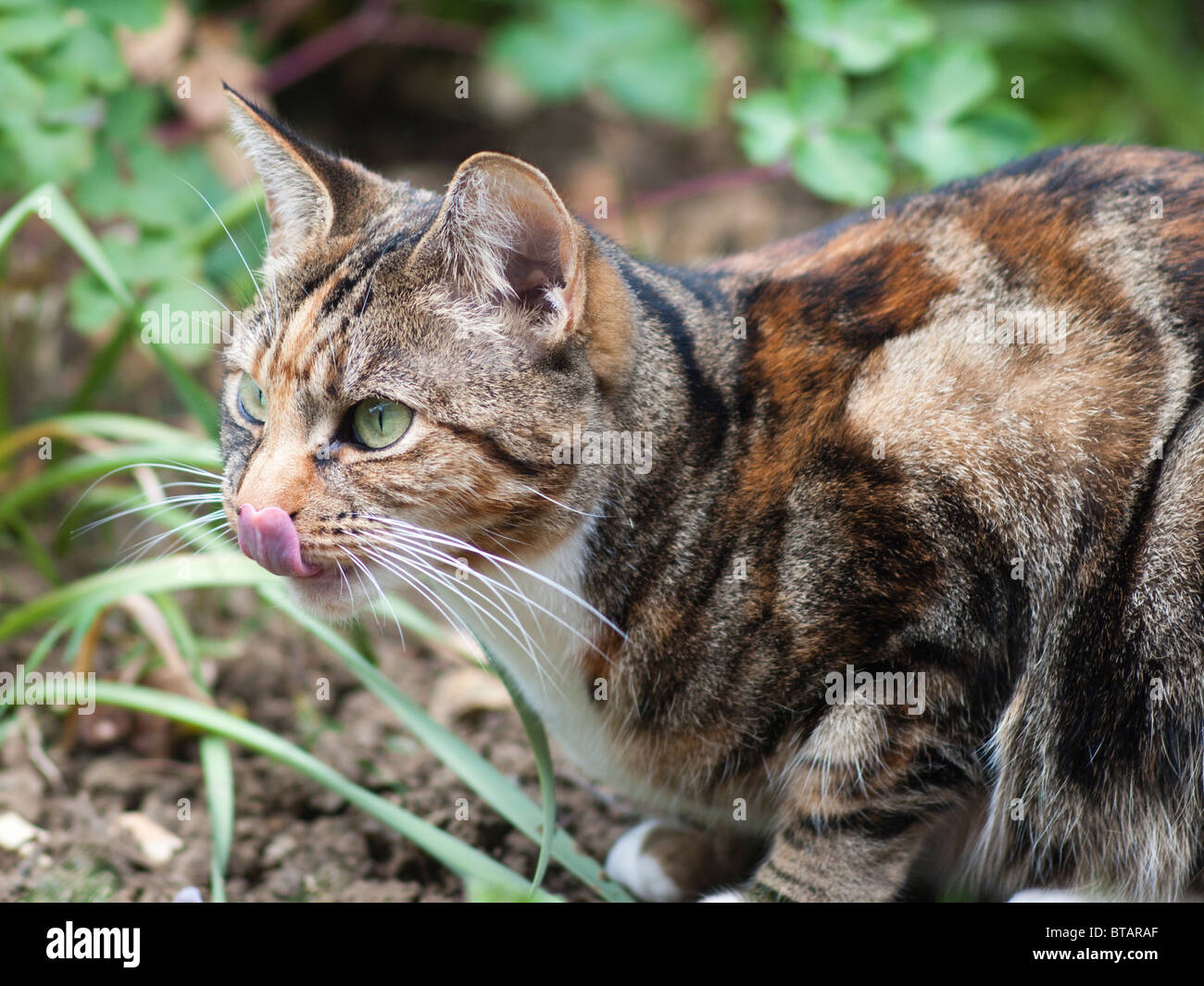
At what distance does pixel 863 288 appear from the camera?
8.01ft

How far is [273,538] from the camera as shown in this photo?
209 centimetres

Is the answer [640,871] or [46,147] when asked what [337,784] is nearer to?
[640,871]

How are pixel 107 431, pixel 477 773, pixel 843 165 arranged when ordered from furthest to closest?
pixel 843 165, pixel 107 431, pixel 477 773

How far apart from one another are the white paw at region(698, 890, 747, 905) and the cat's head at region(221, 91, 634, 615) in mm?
796

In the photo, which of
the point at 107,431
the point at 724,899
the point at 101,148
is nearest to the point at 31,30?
the point at 101,148

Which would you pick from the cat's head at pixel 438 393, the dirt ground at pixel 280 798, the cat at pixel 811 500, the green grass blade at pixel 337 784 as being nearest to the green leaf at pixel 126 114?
the cat at pixel 811 500

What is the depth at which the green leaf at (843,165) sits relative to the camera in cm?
341

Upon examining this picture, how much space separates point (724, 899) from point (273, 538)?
3.79 ft

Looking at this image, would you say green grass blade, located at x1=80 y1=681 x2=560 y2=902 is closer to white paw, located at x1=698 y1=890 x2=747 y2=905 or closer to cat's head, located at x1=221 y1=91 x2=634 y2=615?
white paw, located at x1=698 y1=890 x2=747 y2=905

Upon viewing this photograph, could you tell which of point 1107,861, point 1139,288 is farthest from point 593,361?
point 1107,861

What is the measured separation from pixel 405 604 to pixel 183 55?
7.89 ft

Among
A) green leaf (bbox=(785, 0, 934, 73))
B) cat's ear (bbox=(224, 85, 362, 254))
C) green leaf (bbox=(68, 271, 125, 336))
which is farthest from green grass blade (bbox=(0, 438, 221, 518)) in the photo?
green leaf (bbox=(785, 0, 934, 73))

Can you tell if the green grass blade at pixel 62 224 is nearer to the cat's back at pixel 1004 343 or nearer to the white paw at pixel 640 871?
the cat's back at pixel 1004 343

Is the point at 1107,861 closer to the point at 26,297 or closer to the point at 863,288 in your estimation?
the point at 863,288
